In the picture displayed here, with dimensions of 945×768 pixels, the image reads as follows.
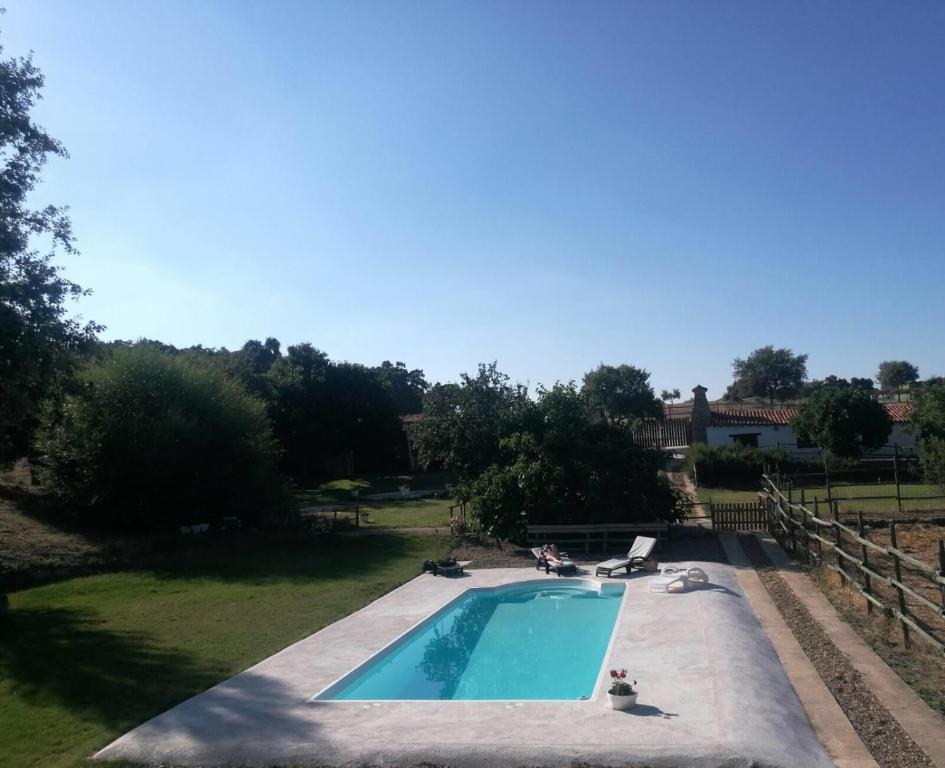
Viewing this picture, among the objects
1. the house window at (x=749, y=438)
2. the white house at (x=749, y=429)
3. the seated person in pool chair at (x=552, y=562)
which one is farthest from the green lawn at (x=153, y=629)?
the house window at (x=749, y=438)

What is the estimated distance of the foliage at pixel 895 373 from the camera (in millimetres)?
111938

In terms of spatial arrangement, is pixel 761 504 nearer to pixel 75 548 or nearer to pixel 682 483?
pixel 682 483

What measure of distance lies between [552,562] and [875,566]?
727cm

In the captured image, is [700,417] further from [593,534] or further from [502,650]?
[502,650]

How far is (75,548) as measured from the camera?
22.7 m

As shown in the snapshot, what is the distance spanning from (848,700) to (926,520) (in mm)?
16281

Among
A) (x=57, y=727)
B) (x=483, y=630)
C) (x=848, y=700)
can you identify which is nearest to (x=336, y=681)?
(x=57, y=727)

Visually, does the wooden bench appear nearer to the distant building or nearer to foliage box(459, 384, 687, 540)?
foliage box(459, 384, 687, 540)

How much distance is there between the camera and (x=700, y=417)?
160 feet

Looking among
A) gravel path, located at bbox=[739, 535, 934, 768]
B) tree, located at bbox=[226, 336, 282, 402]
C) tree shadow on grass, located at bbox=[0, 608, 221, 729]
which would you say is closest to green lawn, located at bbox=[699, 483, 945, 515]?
gravel path, located at bbox=[739, 535, 934, 768]

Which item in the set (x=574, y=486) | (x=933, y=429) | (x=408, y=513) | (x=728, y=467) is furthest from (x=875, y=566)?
(x=728, y=467)

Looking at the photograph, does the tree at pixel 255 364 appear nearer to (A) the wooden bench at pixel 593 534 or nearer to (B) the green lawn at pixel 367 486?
(B) the green lawn at pixel 367 486

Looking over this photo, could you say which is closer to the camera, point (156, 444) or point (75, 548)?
point (75, 548)

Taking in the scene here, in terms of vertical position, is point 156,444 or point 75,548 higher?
point 156,444
